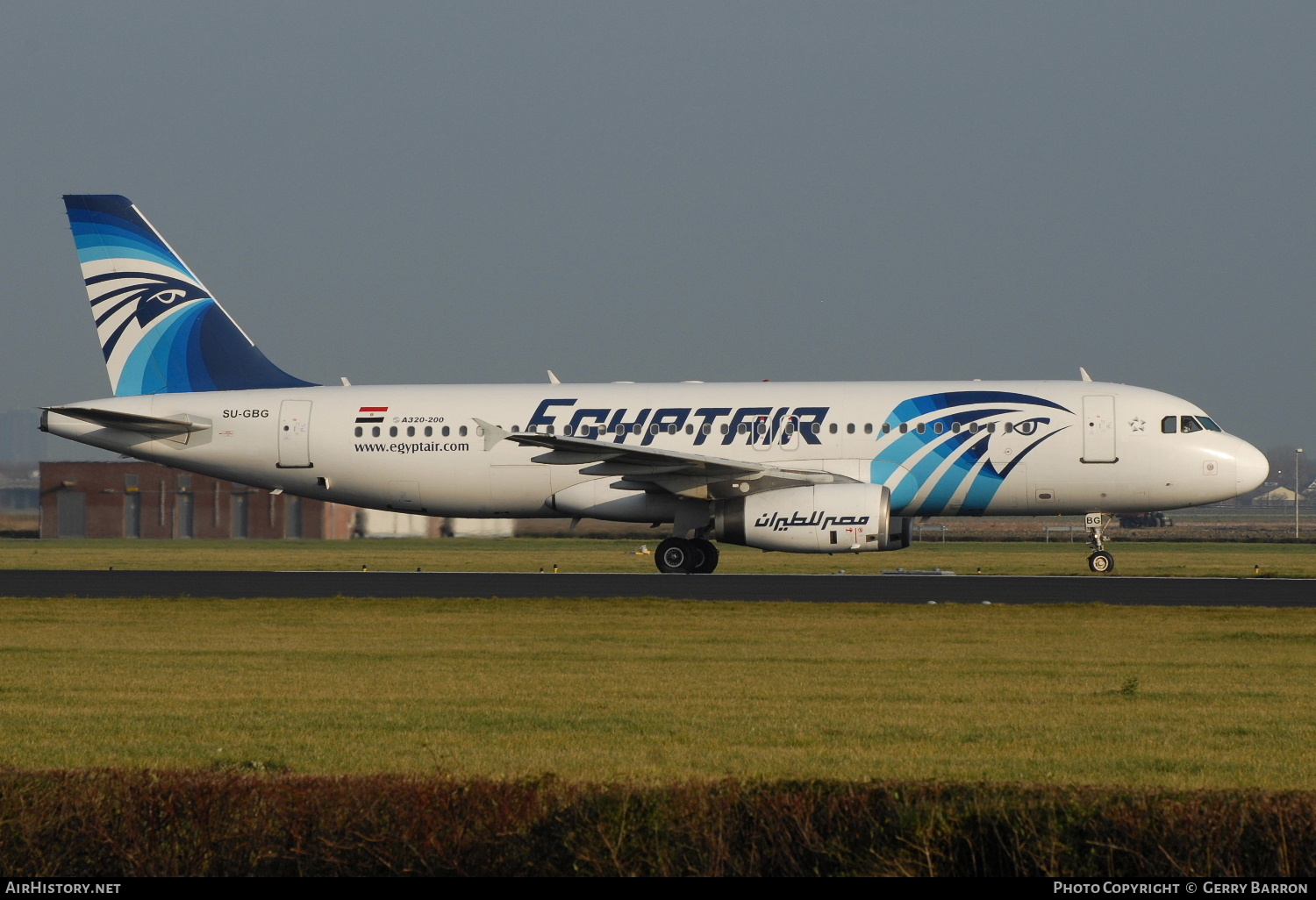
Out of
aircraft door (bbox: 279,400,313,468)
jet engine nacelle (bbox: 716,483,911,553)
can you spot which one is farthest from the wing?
aircraft door (bbox: 279,400,313,468)

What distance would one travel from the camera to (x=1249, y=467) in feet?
98.3

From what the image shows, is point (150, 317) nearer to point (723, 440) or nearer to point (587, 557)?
point (723, 440)

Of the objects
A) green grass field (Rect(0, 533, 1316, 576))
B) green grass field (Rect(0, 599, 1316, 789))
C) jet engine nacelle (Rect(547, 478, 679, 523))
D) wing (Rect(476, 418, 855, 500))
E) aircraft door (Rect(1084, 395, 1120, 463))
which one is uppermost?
aircraft door (Rect(1084, 395, 1120, 463))

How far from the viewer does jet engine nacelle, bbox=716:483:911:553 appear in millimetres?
27922

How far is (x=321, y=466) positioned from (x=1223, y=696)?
78.1 ft

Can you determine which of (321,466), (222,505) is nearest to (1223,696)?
(321,466)

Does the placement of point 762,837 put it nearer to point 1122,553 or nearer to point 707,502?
point 707,502

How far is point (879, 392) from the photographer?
30328mm

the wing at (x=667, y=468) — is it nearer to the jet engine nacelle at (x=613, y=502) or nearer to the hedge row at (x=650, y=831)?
the jet engine nacelle at (x=613, y=502)

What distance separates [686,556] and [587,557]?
11430mm

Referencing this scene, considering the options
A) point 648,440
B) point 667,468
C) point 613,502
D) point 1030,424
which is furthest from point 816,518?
point 1030,424

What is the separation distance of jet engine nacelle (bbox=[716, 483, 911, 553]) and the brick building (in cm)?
3445

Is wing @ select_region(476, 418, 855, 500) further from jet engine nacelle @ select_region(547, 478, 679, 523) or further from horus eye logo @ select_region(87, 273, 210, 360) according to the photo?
horus eye logo @ select_region(87, 273, 210, 360)

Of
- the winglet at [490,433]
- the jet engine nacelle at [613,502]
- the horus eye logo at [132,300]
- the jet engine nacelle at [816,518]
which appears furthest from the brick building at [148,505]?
the jet engine nacelle at [816,518]
